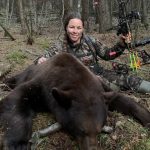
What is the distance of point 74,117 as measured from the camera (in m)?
4.63

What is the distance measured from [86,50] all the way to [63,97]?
107 inches

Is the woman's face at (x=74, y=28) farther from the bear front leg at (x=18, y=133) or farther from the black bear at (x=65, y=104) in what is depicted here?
the bear front leg at (x=18, y=133)

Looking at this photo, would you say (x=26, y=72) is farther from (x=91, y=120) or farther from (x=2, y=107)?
(x=91, y=120)

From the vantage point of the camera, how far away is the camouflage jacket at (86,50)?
23.3 ft

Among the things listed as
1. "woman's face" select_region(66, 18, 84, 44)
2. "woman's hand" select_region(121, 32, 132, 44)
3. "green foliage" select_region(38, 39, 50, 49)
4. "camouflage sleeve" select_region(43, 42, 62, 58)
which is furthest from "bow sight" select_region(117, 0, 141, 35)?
"green foliage" select_region(38, 39, 50, 49)

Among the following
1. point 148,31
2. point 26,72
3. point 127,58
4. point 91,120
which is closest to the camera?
point 91,120

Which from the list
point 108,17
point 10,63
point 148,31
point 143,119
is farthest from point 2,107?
point 148,31

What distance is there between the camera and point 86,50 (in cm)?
730

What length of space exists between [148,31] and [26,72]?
12.8 m

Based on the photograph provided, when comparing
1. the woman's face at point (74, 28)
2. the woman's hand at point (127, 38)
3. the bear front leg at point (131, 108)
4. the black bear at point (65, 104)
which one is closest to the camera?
the black bear at point (65, 104)

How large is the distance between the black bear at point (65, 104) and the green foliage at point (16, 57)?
4.22 m

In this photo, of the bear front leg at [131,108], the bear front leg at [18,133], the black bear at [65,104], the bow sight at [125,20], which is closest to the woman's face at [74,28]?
the bow sight at [125,20]

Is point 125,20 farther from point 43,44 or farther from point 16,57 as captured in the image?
point 43,44

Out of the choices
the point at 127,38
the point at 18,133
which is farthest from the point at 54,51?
the point at 18,133
